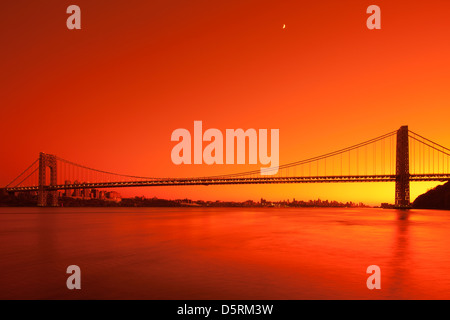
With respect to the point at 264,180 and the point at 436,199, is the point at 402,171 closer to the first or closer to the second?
the point at 264,180

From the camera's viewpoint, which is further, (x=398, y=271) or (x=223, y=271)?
(x=398, y=271)

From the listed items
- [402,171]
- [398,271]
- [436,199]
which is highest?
[402,171]

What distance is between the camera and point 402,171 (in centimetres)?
6116

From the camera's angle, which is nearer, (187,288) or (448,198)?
(187,288)

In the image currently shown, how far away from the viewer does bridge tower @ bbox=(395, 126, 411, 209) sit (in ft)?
199

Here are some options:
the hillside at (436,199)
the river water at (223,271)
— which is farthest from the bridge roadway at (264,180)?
the river water at (223,271)

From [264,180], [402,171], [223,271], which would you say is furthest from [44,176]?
[223,271]

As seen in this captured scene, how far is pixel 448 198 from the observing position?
76.8 m

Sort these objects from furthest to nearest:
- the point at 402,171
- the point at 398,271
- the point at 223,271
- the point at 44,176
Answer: the point at 44,176, the point at 402,171, the point at 398,271, the point at 223,271

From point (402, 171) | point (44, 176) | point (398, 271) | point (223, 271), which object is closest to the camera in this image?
point (223, 271)

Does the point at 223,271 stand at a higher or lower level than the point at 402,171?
lower
